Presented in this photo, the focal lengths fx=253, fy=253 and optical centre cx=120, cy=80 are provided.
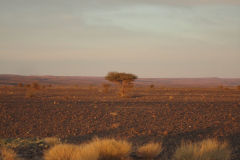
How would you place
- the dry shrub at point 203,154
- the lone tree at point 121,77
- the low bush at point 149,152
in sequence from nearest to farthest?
the dry shrub at point 203,154, the low bush at point 149,152, the lone tree at point 121,77

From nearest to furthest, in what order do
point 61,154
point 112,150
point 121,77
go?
point 61,154 < point 112,150 < point 121,77

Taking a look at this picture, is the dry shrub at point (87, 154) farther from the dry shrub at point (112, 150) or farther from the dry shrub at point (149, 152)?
the dry shrub at point (149, 152)

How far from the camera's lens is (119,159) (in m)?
6.35

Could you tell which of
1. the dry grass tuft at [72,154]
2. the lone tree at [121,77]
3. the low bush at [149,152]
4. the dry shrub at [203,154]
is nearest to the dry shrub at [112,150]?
the dry grass tuft at [72,154]

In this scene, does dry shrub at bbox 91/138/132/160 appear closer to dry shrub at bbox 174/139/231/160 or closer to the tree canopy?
dry shrub at bbox 174/139/231/160

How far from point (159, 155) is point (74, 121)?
7426 mm

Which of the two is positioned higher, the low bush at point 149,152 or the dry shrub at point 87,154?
the dry shrub at point 87,154

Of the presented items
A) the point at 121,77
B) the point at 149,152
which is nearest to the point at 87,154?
the point at 149,152

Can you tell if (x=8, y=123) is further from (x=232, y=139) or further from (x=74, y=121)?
(x=232, y=139)

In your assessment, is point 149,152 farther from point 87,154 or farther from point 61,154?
point 61,154

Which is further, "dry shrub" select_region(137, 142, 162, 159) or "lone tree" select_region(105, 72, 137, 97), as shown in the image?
"lone tree" select_region(105, 72, 137, 97)

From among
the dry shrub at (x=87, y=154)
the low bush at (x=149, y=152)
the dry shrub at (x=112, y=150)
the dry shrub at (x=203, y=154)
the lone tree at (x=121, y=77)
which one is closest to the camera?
the dry shrub at (x=87, y=154)

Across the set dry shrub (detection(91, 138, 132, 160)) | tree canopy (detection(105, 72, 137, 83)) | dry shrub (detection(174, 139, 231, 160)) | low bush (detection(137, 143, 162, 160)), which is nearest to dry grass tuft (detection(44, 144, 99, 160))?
dry shrub (detection(91, 138, 132, 160))

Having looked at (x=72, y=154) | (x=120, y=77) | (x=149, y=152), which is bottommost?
(x=149, y=152)
